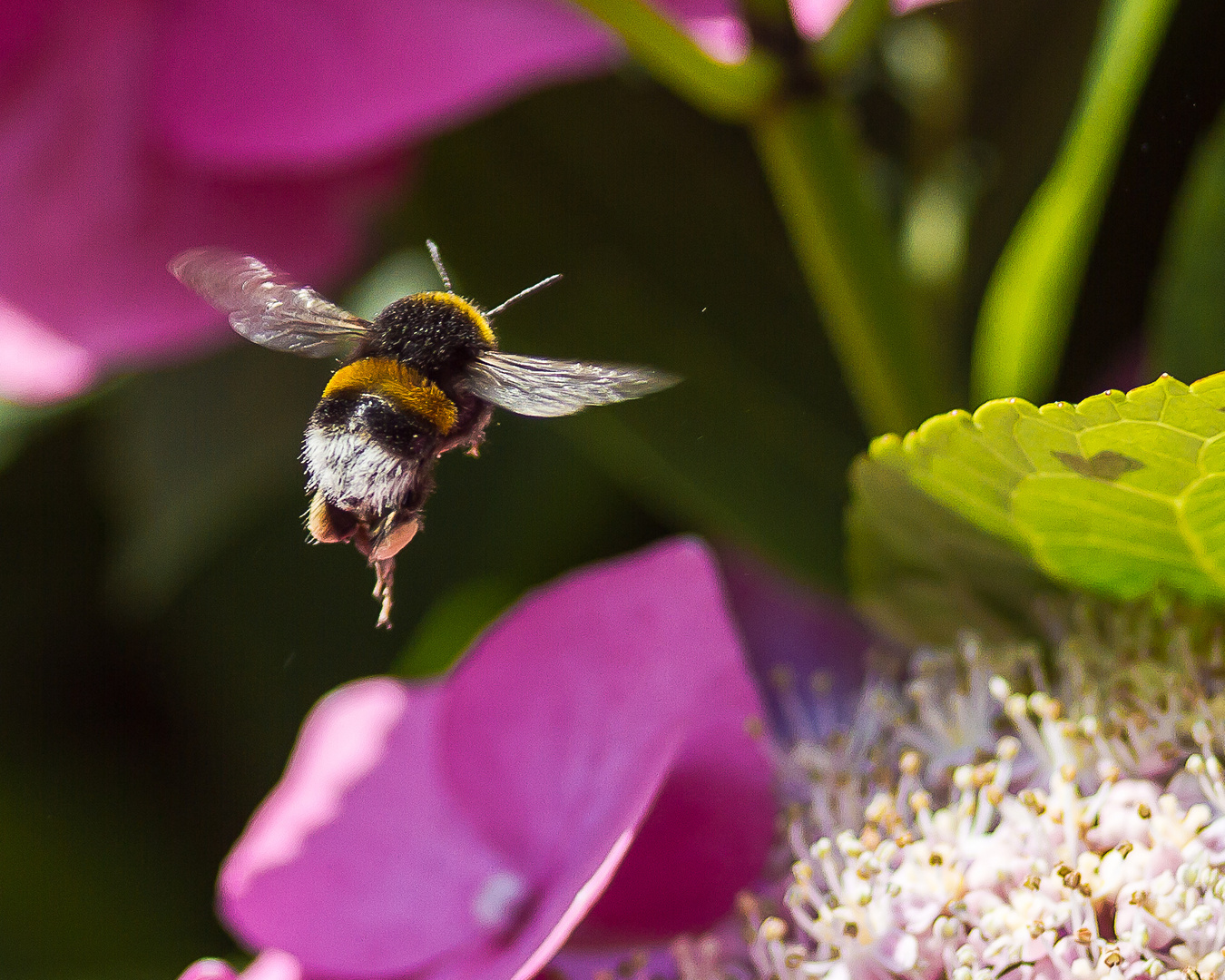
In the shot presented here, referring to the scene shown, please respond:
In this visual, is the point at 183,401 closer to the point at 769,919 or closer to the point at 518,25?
the point at 518,25

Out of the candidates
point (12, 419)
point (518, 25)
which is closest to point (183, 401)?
point (12, 419)

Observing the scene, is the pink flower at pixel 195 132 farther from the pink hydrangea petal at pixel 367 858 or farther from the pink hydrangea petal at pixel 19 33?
the pink hydrangea petal at pixel 367 858

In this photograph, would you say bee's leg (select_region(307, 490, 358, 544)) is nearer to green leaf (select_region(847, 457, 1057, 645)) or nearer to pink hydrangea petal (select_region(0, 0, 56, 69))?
green leaf (select_region(847, 457, 1057, 645))

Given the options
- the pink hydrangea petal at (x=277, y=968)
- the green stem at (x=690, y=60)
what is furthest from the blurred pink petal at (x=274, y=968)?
the green stem at (x=690, y=60)

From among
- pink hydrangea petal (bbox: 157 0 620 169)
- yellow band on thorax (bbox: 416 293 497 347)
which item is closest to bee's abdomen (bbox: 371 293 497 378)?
yellow band on thorax (bbox: 416 293 497 347)

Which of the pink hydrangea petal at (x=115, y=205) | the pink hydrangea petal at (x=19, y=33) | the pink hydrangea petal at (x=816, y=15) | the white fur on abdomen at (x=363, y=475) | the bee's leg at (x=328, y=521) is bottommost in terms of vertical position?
the bee's leg at (x=328, y=521)

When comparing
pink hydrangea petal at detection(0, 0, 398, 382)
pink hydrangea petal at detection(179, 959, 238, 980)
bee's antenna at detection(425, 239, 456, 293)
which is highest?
pink hydrangea petal at detection(0, 0, 398, 382)

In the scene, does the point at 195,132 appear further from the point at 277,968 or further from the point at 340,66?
the point at 277,968
